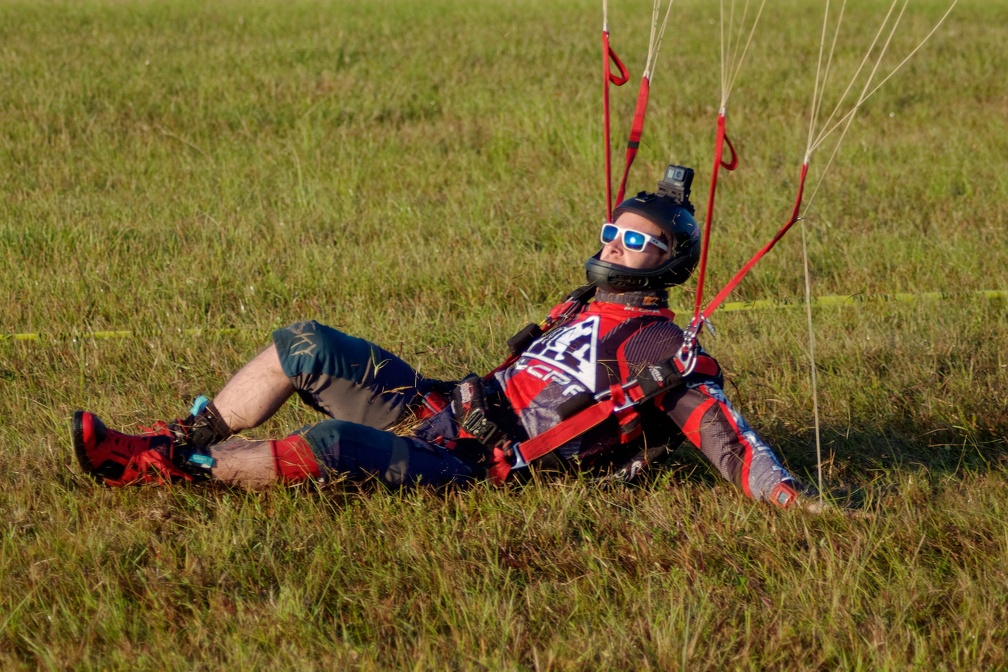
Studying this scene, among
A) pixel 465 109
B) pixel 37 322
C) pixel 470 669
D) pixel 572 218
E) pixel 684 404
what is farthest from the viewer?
pixel 465 109

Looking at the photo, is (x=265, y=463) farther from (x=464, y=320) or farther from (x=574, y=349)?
(x=464, y=320)

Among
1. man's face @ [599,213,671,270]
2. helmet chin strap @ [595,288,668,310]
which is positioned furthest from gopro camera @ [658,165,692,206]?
helmet chin strap @ [595,288,668,310]

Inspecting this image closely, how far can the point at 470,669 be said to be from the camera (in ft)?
10.1

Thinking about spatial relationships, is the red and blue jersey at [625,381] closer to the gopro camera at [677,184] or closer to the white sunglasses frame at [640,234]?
the white sunglasses frame at [640,234]

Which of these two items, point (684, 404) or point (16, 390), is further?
point (16, 390)

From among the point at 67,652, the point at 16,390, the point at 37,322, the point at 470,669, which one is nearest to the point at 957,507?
the point at 470,669

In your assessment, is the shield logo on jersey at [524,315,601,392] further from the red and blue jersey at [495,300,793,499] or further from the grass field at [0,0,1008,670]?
the grass field at [0,0,1008,670]

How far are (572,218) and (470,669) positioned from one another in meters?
4.80

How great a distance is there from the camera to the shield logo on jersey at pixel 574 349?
3980 millimetres

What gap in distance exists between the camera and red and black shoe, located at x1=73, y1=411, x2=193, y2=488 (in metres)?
3.57

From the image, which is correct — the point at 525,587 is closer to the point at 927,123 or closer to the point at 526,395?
the point at 526,395

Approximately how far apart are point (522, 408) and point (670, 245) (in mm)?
762

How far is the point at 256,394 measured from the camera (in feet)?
13.4

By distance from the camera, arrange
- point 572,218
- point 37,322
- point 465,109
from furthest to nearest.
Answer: point 465,109
point 572,218
point 37,322
